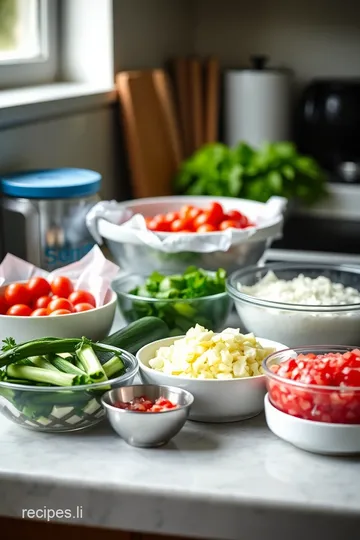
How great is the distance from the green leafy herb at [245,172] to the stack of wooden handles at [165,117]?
0.09 m

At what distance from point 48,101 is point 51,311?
0.75 meters

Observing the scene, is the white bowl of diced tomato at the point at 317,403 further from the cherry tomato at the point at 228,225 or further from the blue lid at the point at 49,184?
the blue lid at the point at 49,184

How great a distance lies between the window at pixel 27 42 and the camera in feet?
7.66

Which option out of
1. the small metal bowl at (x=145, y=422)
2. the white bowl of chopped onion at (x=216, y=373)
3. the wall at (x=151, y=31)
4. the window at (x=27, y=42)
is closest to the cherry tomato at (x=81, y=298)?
the white bowl of chopped onion at (x=216, y=373)

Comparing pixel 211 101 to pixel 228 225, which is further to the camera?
pixel 211 101

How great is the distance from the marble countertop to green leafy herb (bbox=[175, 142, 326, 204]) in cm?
152

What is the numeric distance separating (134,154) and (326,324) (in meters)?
1.18

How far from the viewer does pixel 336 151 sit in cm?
314

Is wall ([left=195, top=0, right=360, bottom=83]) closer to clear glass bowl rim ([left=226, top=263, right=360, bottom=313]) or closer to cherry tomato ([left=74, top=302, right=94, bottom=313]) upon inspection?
clear glass bowl rim ([left=226, top=263, right=360, bottom=313])

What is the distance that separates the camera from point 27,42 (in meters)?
2.46

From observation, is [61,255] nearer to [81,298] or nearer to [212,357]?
[81,298]

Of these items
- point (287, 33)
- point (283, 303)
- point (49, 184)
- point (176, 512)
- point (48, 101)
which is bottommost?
point (176, 512)

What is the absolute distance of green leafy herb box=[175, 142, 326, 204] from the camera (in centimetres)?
269

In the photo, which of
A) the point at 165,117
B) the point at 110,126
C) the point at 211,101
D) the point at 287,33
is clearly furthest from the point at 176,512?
the point at 287,33
